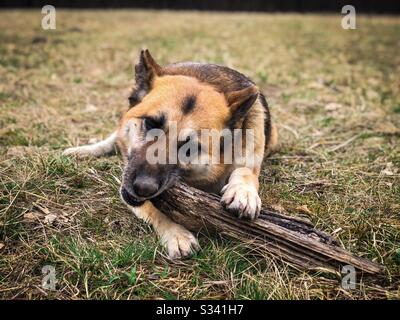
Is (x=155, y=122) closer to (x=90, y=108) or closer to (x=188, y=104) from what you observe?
(x=188, y=104)

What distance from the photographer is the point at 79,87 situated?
23.2ft

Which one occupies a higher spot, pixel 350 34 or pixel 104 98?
pixel 350 34

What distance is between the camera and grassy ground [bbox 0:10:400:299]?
288 centimetres

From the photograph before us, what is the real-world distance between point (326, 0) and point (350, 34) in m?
4.59

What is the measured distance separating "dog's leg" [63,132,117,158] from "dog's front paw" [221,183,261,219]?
1.80m

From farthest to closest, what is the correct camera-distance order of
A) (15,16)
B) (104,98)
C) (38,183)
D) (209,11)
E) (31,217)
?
1. (209,11)
2. (15,16)
3. (104,98)
4. (38,183)
5. (31,217)

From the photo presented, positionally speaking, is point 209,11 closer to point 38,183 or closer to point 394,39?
point 394,39

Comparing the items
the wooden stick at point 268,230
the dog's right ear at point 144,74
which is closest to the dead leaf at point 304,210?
the wooden stick at point 268,230

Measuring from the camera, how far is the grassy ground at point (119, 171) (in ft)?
9.46

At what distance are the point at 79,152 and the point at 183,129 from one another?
5.61 feet

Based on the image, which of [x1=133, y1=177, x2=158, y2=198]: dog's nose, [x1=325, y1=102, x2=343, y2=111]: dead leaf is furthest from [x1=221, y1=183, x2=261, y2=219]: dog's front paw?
[x1=325, y1=102, x2=343, y2=111]: dead leaf

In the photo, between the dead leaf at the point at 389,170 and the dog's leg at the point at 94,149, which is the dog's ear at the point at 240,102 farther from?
the dead leaf at the point at 389,170

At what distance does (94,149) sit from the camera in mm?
4500

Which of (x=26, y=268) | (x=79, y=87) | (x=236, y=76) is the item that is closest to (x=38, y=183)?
(x=26, y=268)
